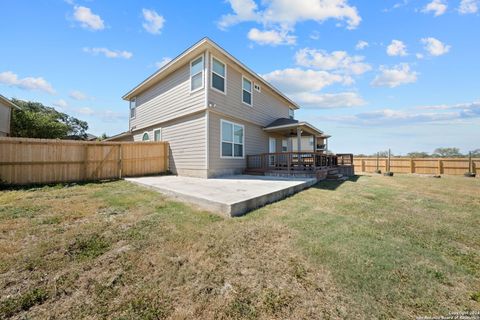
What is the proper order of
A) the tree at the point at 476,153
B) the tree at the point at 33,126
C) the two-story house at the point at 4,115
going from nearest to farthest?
the two-story house at the point at 4,115, the tree at the point at 476,153, the tree at the point at 33,126

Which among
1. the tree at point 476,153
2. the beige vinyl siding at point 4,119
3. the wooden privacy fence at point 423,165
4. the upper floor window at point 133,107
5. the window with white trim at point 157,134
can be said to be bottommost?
the wooden privacy fence at point 423,165

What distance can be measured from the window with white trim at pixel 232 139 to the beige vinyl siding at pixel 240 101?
56 cm

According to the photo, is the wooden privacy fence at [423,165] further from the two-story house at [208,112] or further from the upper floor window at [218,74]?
the upper floor window at [218,74]

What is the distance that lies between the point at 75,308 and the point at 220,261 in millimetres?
1479

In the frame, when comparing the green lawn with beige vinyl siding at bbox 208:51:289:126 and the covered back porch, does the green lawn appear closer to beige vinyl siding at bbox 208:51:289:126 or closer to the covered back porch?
the covered back porch

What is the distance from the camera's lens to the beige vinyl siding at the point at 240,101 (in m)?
9.31

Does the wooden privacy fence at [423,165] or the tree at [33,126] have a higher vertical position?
the tree at [33,126]

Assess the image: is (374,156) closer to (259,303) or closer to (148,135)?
(148,135)

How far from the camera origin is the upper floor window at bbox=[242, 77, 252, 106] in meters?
11.0

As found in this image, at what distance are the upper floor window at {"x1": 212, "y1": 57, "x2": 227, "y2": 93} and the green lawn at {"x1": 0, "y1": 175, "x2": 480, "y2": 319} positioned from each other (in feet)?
21.0

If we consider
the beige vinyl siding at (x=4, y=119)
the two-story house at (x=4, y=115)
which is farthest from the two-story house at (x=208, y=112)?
the beige vinyl siding at (x=4, y=119)

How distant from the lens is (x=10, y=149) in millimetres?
7145

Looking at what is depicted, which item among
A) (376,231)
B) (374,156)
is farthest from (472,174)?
(376,231)

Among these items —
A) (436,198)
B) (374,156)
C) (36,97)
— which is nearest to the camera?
(436,198)
